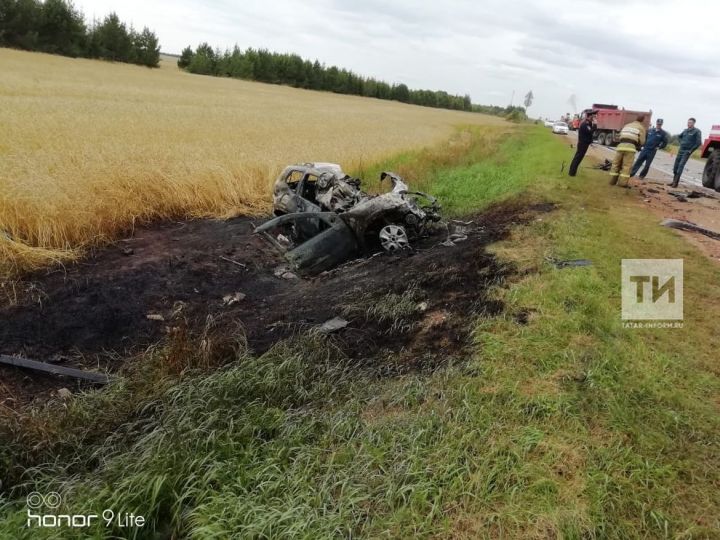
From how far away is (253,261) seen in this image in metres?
7.62

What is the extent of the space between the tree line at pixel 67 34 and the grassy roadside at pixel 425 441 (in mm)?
52351

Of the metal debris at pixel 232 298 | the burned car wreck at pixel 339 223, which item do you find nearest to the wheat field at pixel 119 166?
the burned car wreck at pixel 339 223

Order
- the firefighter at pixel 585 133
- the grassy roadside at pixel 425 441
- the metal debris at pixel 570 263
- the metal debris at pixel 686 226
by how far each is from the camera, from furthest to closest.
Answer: the firefighter at pixel 585 133 < the metal debris at pixel 686 226 < the metal debris at pixel 570 263 < the grassy roadside at pixel 425 441

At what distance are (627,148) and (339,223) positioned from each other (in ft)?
27.0

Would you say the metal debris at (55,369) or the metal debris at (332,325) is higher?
the metal debris at (332,325)

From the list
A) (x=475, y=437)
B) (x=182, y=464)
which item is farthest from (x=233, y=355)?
(x=475, y=437)

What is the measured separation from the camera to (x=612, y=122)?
81.7 feet

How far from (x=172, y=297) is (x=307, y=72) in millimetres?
67758

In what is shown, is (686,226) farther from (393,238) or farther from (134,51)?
(134,51)

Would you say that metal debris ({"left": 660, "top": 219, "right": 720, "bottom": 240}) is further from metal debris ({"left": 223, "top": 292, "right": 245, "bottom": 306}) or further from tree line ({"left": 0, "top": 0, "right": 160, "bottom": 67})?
tree line ({"left": 0, "top": 0, "right": 160, "bottom": 67})

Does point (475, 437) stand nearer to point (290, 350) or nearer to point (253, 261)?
point (290, 350)

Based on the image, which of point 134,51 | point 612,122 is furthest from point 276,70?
point 612,122

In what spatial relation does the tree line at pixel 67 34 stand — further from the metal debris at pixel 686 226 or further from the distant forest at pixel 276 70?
the metal debris at pixel 686 226

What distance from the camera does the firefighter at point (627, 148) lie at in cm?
1120
